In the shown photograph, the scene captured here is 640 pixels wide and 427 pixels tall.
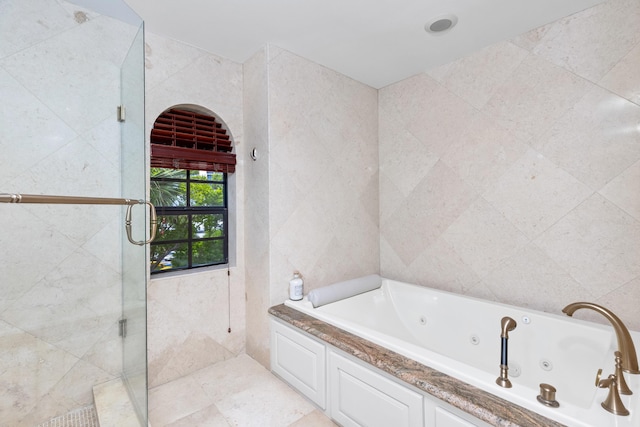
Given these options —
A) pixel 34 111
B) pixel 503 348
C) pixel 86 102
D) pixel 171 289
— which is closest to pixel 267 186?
pixel 171 289

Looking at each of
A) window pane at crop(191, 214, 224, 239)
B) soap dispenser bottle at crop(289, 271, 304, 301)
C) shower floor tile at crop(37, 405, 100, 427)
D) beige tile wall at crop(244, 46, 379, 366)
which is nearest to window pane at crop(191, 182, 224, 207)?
window pane at crop(191, 214, 224, 239)

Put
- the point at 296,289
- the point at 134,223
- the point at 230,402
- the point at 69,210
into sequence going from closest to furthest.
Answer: the point at 69,210 < the point at 134,223 < the point at 230,402 < the point at 296,289

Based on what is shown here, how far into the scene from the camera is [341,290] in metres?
2.13

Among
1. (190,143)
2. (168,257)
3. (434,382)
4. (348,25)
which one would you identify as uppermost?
(348,25)

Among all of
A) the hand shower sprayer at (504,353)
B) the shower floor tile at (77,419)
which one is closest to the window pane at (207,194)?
the shower floor tile at (77,419)

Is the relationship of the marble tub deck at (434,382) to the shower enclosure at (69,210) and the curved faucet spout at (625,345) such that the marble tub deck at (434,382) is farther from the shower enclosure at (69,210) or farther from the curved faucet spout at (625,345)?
the shower enclosure at (69,210)

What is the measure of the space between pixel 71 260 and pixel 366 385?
1739 millimetres

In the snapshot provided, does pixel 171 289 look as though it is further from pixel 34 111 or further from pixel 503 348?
pixel 503 348

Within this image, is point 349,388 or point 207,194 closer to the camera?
point 349,388

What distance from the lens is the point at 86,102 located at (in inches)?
63.7

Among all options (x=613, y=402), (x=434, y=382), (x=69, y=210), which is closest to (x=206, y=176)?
(x=69, y=210)

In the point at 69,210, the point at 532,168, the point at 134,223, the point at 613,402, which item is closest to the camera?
the point at 613,402

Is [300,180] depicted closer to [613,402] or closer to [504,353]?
[504,353]

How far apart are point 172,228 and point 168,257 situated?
8.5 inches
